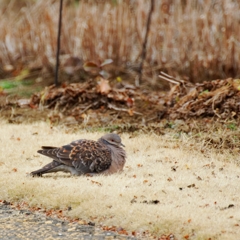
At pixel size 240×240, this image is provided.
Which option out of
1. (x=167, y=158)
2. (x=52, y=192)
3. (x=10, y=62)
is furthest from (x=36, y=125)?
(x=10, y=62)

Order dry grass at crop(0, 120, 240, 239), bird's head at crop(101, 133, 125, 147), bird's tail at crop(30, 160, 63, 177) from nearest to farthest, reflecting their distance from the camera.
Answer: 1. dry grass at crop(0, 120, 240, 239)
2. bird's tail at crop(30, 160, 63, 177)
3. bird's head at crop(101, 133, 125, 147)

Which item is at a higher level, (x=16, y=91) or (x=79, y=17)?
(x=79, y=17)

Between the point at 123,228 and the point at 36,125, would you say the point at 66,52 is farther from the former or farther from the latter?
the point at 123,228

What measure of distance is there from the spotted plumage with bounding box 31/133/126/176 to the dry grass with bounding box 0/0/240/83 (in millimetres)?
5180

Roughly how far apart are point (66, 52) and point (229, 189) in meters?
7.54

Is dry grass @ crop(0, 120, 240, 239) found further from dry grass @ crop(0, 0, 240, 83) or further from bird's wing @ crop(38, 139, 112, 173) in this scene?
dry grass @ crop(0, 0, 240, 83)

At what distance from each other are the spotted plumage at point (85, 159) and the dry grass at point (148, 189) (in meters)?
0.12

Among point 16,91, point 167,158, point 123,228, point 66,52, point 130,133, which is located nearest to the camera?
point 123,228

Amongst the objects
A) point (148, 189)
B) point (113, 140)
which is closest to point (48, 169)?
point (113, 140)

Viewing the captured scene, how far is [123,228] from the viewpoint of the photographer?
572cm

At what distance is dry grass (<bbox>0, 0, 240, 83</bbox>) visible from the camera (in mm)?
12047

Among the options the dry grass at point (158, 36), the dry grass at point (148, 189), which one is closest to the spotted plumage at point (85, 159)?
the dry grass at point (148, 189)

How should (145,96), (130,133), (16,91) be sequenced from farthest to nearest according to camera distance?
(16,91) < (145,96) < (130,133)

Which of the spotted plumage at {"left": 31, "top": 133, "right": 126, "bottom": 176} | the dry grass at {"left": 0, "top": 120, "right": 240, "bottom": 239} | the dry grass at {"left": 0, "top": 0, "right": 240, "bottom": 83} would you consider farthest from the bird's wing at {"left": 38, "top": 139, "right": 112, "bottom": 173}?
the dry grass at {"left": 0, "top": 0, "right": 240, "bottom": 83}
